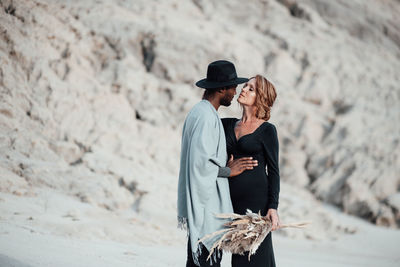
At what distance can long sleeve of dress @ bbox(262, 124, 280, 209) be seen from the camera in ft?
9.63

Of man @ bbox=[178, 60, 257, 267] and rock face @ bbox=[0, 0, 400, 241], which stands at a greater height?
rock face @ bbox=[0, 0, 400, 241]

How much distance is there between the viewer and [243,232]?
271 cm

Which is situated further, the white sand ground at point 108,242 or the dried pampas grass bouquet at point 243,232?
the white sand ground at point 108,242

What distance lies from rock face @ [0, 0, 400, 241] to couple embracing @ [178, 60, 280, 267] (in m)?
4.63

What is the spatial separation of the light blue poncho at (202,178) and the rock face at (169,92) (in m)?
4.62

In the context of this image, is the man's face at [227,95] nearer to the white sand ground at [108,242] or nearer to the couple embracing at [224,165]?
the couple embracing at [224,165]

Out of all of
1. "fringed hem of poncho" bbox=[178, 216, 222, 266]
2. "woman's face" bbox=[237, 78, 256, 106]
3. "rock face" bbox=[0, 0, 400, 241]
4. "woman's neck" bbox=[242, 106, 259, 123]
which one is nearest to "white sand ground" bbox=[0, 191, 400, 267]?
"rock face" bbox=[0, 0, 400, 241]

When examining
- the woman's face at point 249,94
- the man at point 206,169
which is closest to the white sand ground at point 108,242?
the man at point 206,169

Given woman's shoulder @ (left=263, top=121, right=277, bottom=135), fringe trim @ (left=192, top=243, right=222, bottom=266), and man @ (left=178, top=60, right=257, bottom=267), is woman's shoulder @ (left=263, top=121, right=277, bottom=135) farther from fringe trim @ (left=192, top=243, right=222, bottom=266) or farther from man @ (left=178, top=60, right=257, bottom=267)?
fringe trim @ (left=192, top=243, right=222, bottom=266)

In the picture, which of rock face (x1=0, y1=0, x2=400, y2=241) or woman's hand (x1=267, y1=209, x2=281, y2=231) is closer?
woman's hand (x1=267, y1=209, x2=281, y2=231)

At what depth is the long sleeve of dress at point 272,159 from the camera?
2936 mm

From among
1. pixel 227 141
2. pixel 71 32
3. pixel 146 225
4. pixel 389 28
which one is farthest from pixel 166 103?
pixel 389 28

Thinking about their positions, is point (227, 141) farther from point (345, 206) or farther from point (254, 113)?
point (345, 206)

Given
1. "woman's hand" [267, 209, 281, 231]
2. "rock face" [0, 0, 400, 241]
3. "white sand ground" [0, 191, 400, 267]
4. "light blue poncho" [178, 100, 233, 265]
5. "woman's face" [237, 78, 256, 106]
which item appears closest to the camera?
"light blue poncho" [178, 100, 233, 265]
